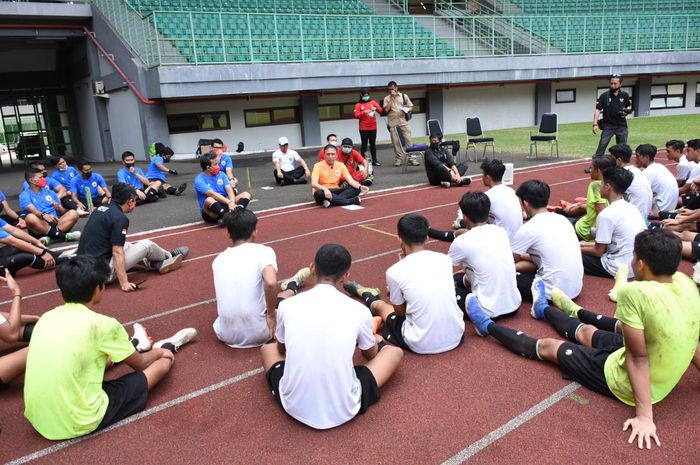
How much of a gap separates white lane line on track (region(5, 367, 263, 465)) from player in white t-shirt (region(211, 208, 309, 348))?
406mm

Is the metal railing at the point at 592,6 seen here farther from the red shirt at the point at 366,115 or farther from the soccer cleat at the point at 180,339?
the soccer cleat at the point at 180,339

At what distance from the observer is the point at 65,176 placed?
11070mm

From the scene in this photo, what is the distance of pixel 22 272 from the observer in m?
7.54

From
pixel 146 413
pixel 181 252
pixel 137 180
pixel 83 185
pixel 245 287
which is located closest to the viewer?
pixel 146 413

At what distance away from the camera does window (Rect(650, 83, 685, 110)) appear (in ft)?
99.6

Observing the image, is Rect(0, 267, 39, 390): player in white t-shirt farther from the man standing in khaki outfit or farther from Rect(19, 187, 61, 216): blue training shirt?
the man standing in khaki outfit

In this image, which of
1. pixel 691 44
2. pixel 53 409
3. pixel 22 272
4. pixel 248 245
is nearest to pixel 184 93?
pixel 22 272

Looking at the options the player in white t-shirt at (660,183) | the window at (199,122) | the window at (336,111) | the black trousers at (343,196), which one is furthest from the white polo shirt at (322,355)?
the window at (336,111)

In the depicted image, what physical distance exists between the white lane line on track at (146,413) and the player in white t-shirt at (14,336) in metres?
0.94

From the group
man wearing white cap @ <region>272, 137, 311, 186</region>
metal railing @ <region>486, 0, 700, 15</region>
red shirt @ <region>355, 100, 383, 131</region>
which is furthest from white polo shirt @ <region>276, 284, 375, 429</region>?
metal railing @ <region>486, 0, 700, 15</region>

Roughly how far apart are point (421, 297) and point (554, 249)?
1.67 meters

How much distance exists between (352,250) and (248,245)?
3219 mm

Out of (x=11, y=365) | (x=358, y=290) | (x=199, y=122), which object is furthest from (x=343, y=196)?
(x=199, y=122)

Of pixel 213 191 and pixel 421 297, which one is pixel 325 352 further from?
pixel 213 191
